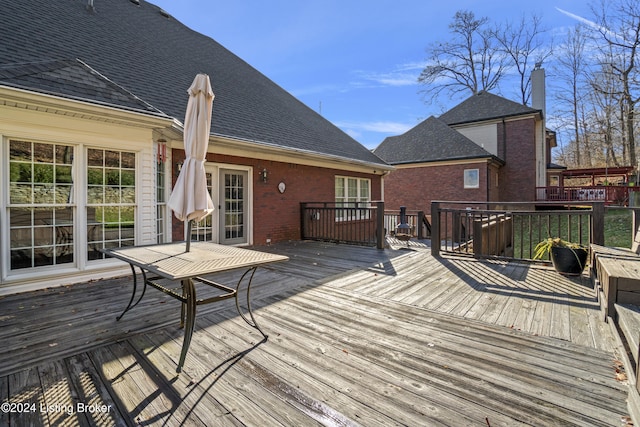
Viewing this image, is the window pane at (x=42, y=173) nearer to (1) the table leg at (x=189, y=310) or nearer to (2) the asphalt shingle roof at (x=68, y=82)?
(2) the asphalt shingle roof at (x=68, y=82)

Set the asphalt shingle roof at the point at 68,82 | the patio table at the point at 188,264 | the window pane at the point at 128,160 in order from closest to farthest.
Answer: the patio table at the point at 188,264 → the asphalt shingle roof at the point at 68,82 → the window pane at the point at 128,160

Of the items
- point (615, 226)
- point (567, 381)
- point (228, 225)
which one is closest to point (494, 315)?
point (567, 381)

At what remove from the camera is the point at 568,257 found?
14.9 feet

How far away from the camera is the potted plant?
448 centimetres

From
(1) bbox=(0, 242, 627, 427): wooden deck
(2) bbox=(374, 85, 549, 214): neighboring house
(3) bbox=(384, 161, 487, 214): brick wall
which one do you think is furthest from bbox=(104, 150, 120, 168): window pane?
(2) bbox=(374, 85, 549, 214): neighboring house

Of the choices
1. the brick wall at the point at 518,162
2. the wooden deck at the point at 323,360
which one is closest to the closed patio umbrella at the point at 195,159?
the wooden deck at the point at 323,360

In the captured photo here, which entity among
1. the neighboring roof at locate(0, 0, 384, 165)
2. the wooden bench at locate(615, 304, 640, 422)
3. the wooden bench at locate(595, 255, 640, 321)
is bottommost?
the wooden bench at locate(615, 304, 640, 422)

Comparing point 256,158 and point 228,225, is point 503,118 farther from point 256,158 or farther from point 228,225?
point 228,225

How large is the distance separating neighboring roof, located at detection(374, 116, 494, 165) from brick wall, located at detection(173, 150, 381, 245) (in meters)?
8.25

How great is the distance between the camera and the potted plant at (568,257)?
4.48 meters

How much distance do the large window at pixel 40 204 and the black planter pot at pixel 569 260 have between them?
7.20 m

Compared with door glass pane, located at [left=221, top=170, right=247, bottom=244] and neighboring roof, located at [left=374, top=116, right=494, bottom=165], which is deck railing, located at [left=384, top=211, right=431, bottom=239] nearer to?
door glass pane, located at [left=221, top=170, right=247, bottom=244]

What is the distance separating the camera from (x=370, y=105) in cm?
2366

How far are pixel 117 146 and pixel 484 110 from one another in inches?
768
